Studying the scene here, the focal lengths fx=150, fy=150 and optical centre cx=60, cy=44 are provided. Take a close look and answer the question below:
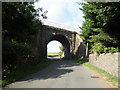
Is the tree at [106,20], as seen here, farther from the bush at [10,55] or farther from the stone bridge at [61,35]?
the stone bridge at [61,35]

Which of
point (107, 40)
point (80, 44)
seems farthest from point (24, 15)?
point (80, 44)

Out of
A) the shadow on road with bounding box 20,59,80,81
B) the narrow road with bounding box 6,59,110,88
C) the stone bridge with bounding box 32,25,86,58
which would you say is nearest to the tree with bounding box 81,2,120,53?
the narrow road with bounding box 6,59,110,88

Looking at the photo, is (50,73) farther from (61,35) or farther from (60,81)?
(61,35)

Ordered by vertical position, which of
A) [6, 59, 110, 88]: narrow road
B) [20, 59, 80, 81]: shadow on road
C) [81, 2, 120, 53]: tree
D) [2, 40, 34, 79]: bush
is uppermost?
[81, 2, 120, 53]: tree

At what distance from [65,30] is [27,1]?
56.7 feet

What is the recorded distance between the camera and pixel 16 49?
12.0 metres

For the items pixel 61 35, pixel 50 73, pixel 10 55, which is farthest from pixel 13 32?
pixel 61 35

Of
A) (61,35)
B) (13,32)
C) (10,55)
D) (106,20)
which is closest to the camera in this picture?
(106,20)

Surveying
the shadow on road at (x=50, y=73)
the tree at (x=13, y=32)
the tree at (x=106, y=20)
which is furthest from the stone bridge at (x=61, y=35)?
the tree at (x=106, y=20)

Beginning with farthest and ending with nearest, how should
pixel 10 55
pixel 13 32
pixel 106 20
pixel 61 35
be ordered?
pixel 61 35
pixel 13 32
pixel 10 55
pixel 106 20

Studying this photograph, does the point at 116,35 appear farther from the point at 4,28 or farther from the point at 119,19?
the point at 4,28

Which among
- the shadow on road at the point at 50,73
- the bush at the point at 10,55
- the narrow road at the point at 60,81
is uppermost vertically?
the bush at the point at 10,55

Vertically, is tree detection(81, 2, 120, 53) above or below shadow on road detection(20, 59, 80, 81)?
above

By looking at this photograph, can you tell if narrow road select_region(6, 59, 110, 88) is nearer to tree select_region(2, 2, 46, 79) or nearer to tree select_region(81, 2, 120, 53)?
tree select_region(2, 2, 46, 79)
